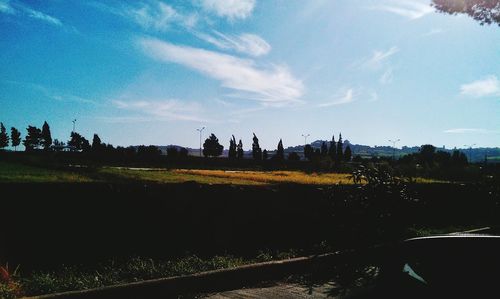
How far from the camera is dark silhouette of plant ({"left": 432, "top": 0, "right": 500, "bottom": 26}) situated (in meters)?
16.1

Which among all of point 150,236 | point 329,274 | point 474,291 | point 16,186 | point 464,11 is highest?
point 464,11

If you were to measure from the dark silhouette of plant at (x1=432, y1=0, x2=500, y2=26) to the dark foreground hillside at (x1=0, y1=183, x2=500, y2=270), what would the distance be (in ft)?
33.2

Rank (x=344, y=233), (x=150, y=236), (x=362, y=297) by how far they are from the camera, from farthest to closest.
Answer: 1. (x=344, y=233)
2. (x=150, y=236)
3. (x=362, y=297)

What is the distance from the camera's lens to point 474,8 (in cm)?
1633

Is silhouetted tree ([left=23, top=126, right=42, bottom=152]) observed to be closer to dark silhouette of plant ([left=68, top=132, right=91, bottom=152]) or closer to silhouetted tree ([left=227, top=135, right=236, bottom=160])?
dark silhouette of plant ([left=68, top=132, right=91, bottom=152])

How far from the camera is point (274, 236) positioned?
9289 mm

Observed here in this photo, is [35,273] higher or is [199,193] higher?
[199,193]

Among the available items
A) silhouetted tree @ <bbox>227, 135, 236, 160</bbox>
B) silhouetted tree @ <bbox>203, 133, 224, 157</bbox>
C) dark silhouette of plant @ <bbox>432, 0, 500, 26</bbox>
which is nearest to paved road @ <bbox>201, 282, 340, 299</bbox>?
dark silhouette of plant @ <bbox>432, 0, 500, 26</bbox>

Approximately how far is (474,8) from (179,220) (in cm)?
1535

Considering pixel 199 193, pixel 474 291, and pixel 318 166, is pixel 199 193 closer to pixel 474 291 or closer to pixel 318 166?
pixel 474 291

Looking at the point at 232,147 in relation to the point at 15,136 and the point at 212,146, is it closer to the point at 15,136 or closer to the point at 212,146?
the point at 212,146

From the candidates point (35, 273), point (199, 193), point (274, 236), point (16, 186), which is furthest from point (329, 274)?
point (16, 186)

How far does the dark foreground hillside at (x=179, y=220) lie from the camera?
6.76 meters

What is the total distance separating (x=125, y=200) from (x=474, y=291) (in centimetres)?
655
